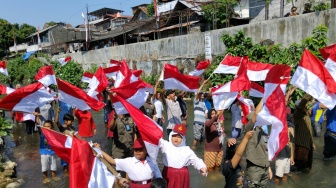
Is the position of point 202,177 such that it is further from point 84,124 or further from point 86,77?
point 86,77

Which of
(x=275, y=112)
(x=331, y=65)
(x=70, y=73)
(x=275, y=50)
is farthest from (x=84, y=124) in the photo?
(x=70, y=73)

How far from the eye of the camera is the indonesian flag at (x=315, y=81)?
500cm

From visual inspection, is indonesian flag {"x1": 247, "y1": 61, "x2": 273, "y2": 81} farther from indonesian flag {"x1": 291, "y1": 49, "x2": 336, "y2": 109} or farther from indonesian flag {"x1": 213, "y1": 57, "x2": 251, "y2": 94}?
indonesian flag {"x1": 291, "y1": 49, "x2": 336, "y2": 109}

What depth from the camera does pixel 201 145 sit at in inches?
360

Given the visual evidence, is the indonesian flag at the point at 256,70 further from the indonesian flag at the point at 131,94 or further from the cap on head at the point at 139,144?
the cap on head at the point at 139,144

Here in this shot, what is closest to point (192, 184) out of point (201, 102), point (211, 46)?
point (201, 102)

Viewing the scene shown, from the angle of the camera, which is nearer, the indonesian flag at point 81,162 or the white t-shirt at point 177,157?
the indonesian flag at point 81,162

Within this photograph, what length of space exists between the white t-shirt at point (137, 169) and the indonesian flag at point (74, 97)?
6.89ft

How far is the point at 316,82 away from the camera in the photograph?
507 centimetres

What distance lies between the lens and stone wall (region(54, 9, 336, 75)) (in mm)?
12203

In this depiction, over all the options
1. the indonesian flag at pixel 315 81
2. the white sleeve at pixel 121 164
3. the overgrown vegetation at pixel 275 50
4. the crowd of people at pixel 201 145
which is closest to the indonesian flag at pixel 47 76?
the crowd of people at pixel 201 145

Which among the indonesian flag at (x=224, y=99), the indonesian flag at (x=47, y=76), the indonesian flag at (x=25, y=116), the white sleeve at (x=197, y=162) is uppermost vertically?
the indonesian flag at (x=47, y=76)

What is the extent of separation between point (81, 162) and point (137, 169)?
2.28ft

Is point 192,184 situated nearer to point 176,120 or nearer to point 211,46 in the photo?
point 176,120
